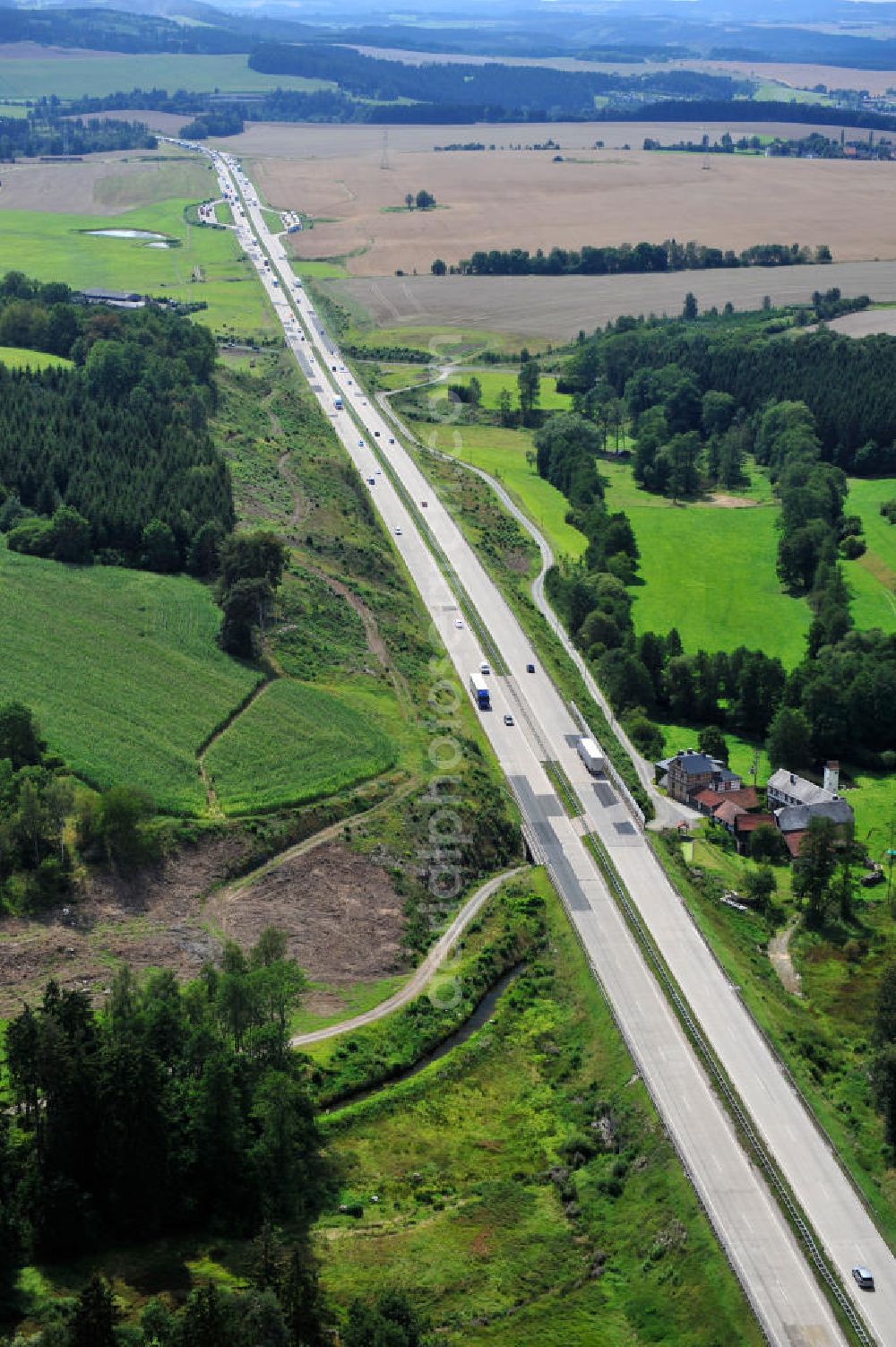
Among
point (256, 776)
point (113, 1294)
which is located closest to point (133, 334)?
point (256, 776)

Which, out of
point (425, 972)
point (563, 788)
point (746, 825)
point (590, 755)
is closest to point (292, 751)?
point (563, 788)

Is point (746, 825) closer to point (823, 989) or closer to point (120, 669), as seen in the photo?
point (823, 989)

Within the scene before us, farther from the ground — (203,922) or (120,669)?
(120,669)

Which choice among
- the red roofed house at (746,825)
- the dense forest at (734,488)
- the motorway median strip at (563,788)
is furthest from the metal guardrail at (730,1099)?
the dense forest at (734,488)

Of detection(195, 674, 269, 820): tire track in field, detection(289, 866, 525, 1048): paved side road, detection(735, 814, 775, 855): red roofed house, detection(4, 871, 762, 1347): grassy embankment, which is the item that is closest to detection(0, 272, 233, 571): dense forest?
detection(195, 674, 269, 820): tire track in field

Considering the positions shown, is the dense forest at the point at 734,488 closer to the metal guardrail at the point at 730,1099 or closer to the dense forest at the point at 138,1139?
the metal guardrail at the point at 730,1099

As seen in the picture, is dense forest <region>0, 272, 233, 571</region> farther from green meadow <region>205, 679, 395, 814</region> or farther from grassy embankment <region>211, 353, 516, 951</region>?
green meadow <region>205, 679, 395, 814</region>
